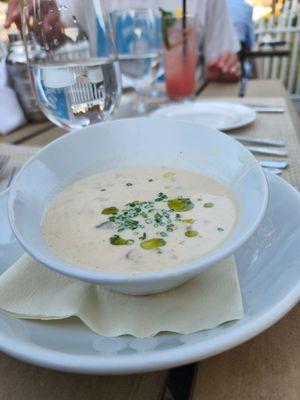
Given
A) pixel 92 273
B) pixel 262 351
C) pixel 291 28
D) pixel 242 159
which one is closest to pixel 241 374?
pixel 262 351

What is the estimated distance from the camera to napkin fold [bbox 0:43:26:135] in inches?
51.5

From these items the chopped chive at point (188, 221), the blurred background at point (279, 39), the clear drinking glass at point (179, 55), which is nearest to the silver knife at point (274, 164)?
the chopped chive at point (188, 221)

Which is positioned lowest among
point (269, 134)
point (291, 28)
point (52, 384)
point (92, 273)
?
point (291, 28)

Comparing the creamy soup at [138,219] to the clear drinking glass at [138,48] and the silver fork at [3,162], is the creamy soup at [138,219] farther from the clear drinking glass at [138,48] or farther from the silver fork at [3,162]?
the clear drinking glass at [138,48]

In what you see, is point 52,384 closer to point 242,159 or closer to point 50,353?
point 50,353

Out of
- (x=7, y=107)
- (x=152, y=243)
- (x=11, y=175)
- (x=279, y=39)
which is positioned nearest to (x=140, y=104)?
(x=7, y=107)

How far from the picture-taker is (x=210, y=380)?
39cm

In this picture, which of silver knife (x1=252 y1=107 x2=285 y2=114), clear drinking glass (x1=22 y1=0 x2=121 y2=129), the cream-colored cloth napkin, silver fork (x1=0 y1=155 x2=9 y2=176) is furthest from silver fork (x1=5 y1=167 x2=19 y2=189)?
silver knife (x1=252 y1=107 x2=285 y2=114)

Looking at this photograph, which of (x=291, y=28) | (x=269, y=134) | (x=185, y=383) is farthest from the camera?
(x=291, y=28)

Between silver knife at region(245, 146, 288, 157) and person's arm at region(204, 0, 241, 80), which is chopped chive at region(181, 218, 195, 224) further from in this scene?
person's arm at region(204, 0, 241, 80)

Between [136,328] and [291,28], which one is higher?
[136,328]

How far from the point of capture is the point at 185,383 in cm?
49

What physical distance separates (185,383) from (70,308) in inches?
7.4

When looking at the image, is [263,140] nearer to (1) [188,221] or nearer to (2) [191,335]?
(1) [188,221]
